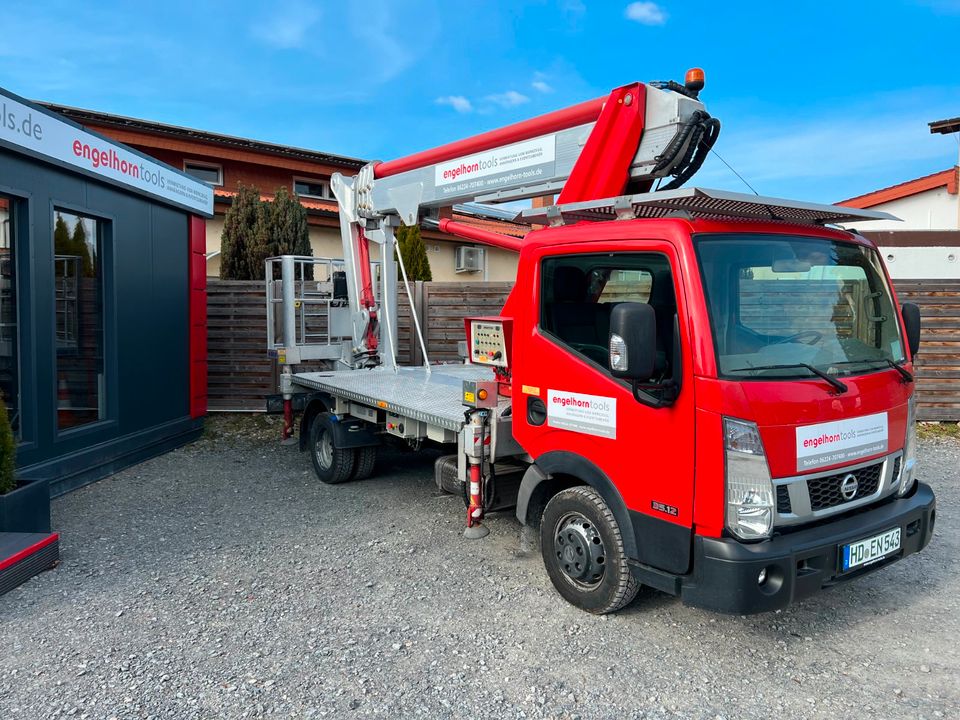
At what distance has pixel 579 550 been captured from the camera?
389 centimetres

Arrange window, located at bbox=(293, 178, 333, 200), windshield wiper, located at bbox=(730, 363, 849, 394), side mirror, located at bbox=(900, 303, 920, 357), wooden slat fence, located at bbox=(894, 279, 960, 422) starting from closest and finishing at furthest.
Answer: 1. windshield wiper, located at bbox=(730, 363, 849, 394)
2. side mirror, located at bbox=(900, 303, 920, 357)
3. wooden slat fence, located at bbox=(894, 279, 960, 422)
4. window, located at bbox=(293, 178, 333, 200)

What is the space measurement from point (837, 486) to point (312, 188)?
18.6 metres

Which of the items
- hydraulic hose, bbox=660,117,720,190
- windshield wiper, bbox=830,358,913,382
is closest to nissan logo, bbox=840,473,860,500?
windshield wiper, bbox=830,358,913,382

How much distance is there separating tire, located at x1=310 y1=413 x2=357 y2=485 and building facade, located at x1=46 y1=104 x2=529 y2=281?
9.52 metres

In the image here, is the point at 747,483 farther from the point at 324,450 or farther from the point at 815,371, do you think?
the point at 324,450

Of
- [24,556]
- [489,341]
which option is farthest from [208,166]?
[489,341]

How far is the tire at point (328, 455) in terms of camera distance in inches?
264

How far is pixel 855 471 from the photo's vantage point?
3504 mm

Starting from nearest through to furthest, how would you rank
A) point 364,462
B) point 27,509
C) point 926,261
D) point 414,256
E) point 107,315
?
point 27,509 → point 364,462 → point 107,315 → point 926,261 → point 414,256

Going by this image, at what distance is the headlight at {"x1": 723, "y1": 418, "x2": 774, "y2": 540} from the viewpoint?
10.3 feet

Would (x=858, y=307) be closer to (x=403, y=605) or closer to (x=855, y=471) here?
(x=855, y=471)

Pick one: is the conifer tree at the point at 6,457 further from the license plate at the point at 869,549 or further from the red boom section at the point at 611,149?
the license plate at the point at 869,549

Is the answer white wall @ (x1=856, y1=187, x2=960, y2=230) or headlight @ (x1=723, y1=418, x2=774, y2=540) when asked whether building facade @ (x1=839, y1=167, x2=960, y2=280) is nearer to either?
white wall @ (x1=856, y1=187, x2=960, y2=230)

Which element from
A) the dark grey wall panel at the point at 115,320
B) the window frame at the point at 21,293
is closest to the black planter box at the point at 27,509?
the dark grey wall panel at the point at 115,320
